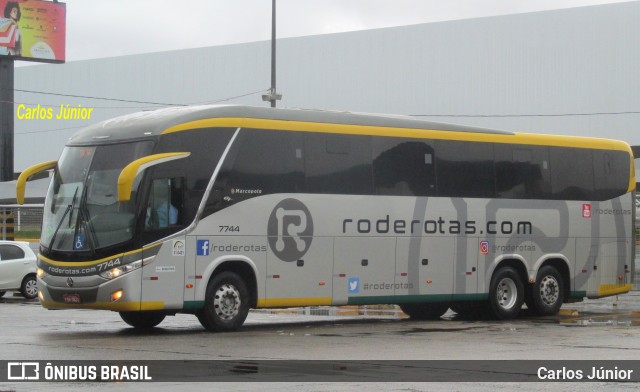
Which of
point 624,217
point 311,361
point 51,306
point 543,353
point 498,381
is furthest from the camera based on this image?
point 624,217

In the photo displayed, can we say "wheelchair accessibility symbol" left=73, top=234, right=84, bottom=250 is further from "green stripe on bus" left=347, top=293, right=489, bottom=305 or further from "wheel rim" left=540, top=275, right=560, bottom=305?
"wheel rim" left=540, top=275, right=560, bottom=305

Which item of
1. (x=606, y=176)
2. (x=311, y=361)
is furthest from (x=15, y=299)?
(x=311, y=361)

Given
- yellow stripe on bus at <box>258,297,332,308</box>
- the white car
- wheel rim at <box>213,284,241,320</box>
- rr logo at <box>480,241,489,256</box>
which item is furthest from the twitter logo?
the white car

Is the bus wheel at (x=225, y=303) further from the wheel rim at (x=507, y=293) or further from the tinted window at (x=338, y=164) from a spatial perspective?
the wheel rim at (x=507, y=293)

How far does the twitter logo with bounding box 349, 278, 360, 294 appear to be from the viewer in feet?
68.3

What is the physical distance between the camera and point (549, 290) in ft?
77.6

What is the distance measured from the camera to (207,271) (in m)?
18.8

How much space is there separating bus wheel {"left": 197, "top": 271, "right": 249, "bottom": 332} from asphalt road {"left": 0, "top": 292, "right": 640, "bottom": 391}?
28 cm

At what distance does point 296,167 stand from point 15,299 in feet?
44.5

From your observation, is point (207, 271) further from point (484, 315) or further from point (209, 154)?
point (484, 315)

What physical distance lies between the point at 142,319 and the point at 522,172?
784cm

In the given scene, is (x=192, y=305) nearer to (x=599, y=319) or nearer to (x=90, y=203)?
(x=90, y=203)

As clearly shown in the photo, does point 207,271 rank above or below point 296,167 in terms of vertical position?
below

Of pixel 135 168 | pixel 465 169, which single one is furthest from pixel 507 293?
pixel 135 168
